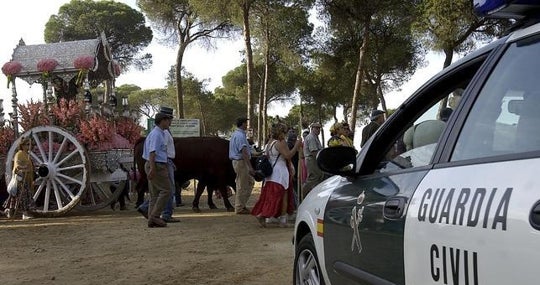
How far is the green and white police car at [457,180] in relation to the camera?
1.76 metres

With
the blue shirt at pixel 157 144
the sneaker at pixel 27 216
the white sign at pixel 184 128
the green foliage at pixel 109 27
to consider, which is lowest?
the sneaker at pixel 27 216

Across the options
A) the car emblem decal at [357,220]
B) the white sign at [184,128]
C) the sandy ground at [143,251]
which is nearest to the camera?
the car emblem decal at [357,220]

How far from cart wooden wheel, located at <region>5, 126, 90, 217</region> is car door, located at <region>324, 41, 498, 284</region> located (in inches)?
335

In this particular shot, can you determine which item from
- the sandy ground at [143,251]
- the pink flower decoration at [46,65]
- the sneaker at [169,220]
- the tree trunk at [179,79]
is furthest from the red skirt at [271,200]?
the tree trunk at [179,79]

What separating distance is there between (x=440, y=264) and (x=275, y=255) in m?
4.78

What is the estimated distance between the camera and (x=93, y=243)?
8.12 m

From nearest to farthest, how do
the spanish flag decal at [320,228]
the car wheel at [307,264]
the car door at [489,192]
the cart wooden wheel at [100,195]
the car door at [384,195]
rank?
the car door at [489,192], the car door at [384,195], the spanish flag decal at [320,228], the car wheel at [307,264], the cart wooden wheel at [100,195]

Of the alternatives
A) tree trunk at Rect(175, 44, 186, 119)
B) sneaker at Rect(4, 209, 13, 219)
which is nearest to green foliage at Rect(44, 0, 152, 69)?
tree trunk at Rect(175, 44, 186, 119)

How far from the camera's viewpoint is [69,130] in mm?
11375

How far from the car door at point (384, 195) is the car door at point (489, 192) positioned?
13 cm

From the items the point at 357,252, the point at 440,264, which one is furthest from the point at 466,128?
the point at 357,252

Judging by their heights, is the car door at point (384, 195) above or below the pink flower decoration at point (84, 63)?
below

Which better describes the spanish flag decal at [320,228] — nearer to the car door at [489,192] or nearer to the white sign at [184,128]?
the car door at [489,192]

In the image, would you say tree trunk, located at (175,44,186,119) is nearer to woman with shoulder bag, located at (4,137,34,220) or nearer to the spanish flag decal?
woman with shoulder bag, located at (4,137,34,220)
